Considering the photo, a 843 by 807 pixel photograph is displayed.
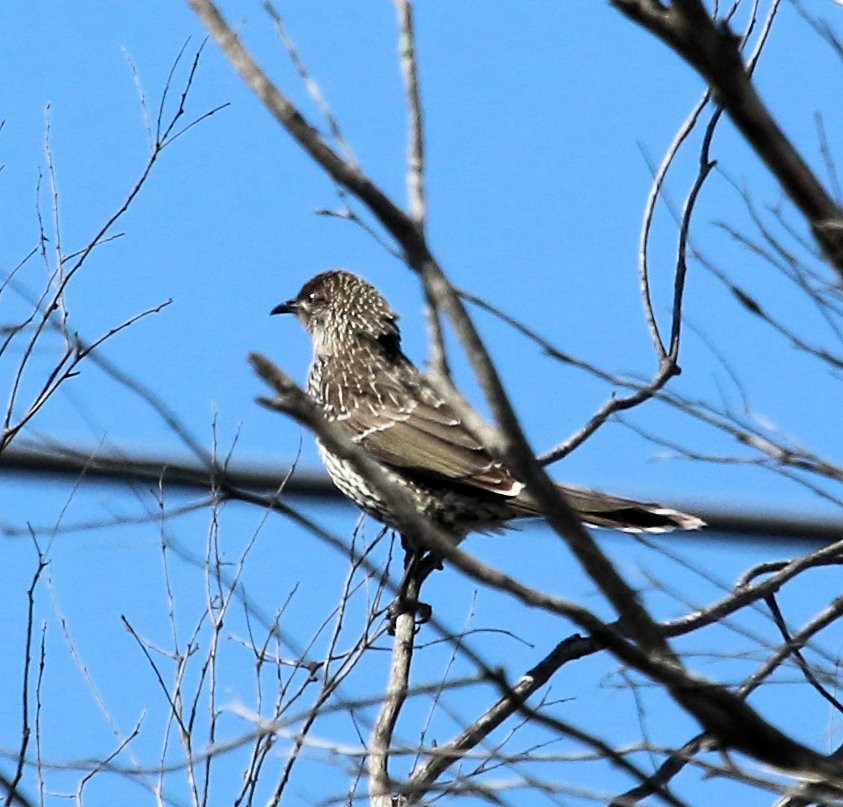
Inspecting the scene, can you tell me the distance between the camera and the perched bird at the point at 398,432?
5941 millimetres

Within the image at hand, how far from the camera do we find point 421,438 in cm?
690

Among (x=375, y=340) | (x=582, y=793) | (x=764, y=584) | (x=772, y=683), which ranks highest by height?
(x=375, y=340)

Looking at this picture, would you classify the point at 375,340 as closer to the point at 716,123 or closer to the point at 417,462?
the point at 417,462

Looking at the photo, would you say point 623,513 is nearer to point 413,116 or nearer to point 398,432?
point 398,432

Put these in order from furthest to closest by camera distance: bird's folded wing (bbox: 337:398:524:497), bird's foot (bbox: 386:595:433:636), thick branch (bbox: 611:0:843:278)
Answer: bird's folded wing (bbox: 337:398:524:497)
bird's foot (bbox: 386:595:433:636)
thick branch (bbox: 611:0:843:278)

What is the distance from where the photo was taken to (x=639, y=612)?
271cm

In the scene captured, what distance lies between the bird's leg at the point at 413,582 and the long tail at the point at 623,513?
51cm

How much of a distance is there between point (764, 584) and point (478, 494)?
8.51 ft

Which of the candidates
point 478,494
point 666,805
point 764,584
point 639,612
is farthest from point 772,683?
point 478,494

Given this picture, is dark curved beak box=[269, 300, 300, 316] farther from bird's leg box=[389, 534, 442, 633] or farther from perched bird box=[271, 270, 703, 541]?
bird's leg box=[389, 534, 442, 633]

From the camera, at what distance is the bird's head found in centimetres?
795

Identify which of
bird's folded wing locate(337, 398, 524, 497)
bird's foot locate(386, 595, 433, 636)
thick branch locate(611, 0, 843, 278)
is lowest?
thick branch locate(611, 0, 843, 278)

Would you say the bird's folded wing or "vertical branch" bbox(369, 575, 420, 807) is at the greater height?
the bird's folded wing

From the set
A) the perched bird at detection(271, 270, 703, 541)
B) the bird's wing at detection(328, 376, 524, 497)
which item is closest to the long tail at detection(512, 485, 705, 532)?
the perched bird at detection(271, 270, 703, 541)
